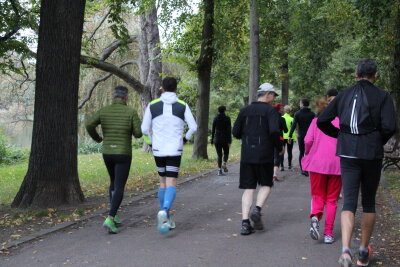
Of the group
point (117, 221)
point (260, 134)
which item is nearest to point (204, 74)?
point (117, 221)

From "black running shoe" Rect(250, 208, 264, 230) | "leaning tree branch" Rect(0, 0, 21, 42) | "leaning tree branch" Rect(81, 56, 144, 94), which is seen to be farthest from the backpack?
"leaning tree branch" Rect(81, 56, 144, 94)

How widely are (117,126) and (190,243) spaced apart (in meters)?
1.89

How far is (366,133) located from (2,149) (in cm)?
2606

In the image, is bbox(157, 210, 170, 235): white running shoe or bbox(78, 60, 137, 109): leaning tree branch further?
bbox(78, 60, 137, 109): leaning tree branch

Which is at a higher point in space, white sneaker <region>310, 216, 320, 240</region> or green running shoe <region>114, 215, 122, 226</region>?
white sneaker <region>310, 216, 320, 240</region>

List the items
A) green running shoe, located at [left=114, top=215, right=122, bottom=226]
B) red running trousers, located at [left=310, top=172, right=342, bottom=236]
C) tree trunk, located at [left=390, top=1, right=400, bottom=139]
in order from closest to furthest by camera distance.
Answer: red running trousers, located at [left=310, top=172, right=342, bottom=236] < green running shoe, located at [left=114, top=215, right=122, bottom=226] < tree trunk, located at [left=390, top=1, right=400, bottom=139]

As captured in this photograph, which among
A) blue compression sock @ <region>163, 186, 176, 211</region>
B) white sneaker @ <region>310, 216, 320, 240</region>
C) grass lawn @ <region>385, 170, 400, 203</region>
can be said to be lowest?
white sneaker @ <region>310, 216, 320, 240</region>

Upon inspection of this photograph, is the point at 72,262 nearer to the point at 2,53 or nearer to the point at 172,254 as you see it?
the point at 172,254

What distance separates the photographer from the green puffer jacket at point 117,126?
6.85 meters

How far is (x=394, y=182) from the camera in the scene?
12.7 m

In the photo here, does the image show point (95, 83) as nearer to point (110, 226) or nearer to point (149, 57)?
point (149, 57)

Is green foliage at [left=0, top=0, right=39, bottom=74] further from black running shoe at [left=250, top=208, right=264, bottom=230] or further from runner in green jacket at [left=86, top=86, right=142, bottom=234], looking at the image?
black running shoe at [left=250, top=208, right=264, bottom=230]

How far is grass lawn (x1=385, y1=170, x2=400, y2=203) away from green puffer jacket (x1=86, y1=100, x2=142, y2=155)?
5.56 metres

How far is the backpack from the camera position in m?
4.96
